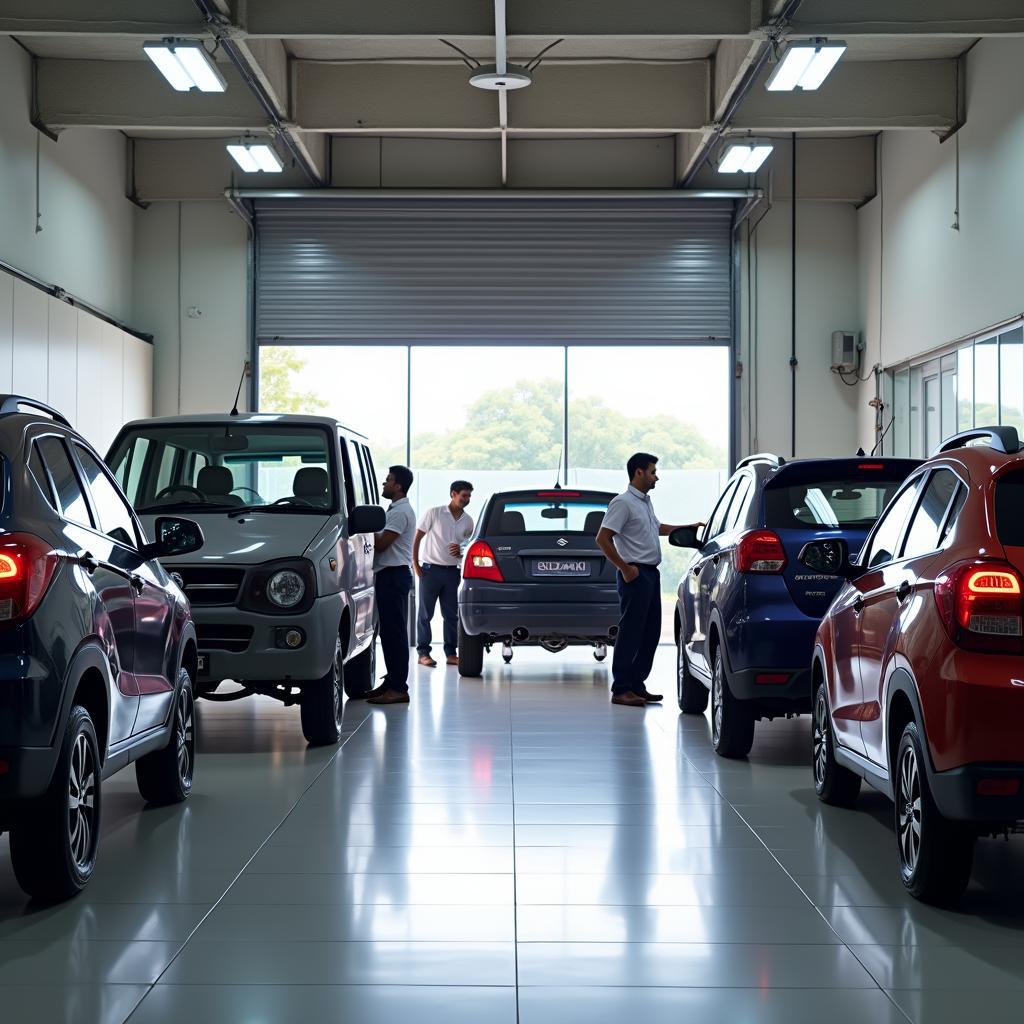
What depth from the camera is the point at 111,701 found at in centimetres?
553

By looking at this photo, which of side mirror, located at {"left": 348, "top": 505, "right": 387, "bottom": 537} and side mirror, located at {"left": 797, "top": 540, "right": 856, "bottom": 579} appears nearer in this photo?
side mirror, located at {"left": 797, "top": 540, "right": 856, "bottom": 579}

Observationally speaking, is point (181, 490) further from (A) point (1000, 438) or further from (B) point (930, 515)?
(A) point (1000, 438)

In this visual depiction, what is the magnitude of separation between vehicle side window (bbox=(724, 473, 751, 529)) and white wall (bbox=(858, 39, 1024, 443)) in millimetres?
5368

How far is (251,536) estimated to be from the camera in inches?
354

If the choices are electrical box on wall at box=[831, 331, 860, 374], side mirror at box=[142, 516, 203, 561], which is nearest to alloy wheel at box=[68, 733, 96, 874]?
side mirror at box=[142, 516, 203, 561]

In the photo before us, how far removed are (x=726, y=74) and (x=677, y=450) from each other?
20.9 ft

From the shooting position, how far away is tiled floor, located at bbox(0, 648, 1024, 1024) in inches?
161

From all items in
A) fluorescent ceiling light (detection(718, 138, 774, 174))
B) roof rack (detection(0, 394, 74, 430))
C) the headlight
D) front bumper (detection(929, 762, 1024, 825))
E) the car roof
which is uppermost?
fluorescent ceiling light (detection(718, 138, 774, 174))

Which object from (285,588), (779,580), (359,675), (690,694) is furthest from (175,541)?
(359,675)

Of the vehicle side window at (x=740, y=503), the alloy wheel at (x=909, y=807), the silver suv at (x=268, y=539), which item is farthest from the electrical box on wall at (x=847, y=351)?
the alloy wheel at (x=909, y=807)

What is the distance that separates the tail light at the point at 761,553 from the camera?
8.07m

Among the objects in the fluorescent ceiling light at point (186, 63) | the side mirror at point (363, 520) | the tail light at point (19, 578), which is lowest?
the tail light at point (19, 578)

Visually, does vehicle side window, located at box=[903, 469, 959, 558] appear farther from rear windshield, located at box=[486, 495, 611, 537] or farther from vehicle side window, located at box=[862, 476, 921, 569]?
rear windshield, located at box=[486, 495, 611, 537]

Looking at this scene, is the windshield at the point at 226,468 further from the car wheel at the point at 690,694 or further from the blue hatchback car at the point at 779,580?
the car wheel at the point at 690,694
